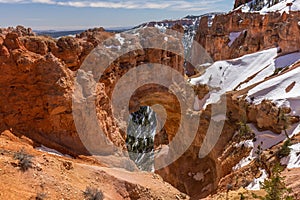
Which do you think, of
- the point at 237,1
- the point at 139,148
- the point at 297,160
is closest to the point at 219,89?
the point at 139,148

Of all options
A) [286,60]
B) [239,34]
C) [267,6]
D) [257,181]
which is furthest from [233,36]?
[257,181]

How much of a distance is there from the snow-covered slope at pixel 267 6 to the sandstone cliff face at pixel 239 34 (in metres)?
7.74

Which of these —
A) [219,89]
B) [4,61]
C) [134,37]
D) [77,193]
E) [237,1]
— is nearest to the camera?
[77,193]

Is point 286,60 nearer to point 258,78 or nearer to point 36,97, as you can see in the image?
point 258,78

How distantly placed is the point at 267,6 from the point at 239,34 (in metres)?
23.7

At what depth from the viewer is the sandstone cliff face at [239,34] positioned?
49.7m

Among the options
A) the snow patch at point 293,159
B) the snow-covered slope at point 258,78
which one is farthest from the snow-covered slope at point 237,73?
the snow patch at point 293,159

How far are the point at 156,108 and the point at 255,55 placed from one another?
14.6 meters

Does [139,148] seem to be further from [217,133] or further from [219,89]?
[217,133]

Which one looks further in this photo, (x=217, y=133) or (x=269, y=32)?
(x=269, y=32)

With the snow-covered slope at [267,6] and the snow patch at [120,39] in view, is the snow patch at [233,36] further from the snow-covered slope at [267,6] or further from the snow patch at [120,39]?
the snow patch at [120,39]

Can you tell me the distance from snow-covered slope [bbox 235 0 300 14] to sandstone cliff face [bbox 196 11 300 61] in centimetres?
774

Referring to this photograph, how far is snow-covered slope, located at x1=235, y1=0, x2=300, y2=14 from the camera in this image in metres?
63.4

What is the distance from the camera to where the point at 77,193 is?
9.13 m
